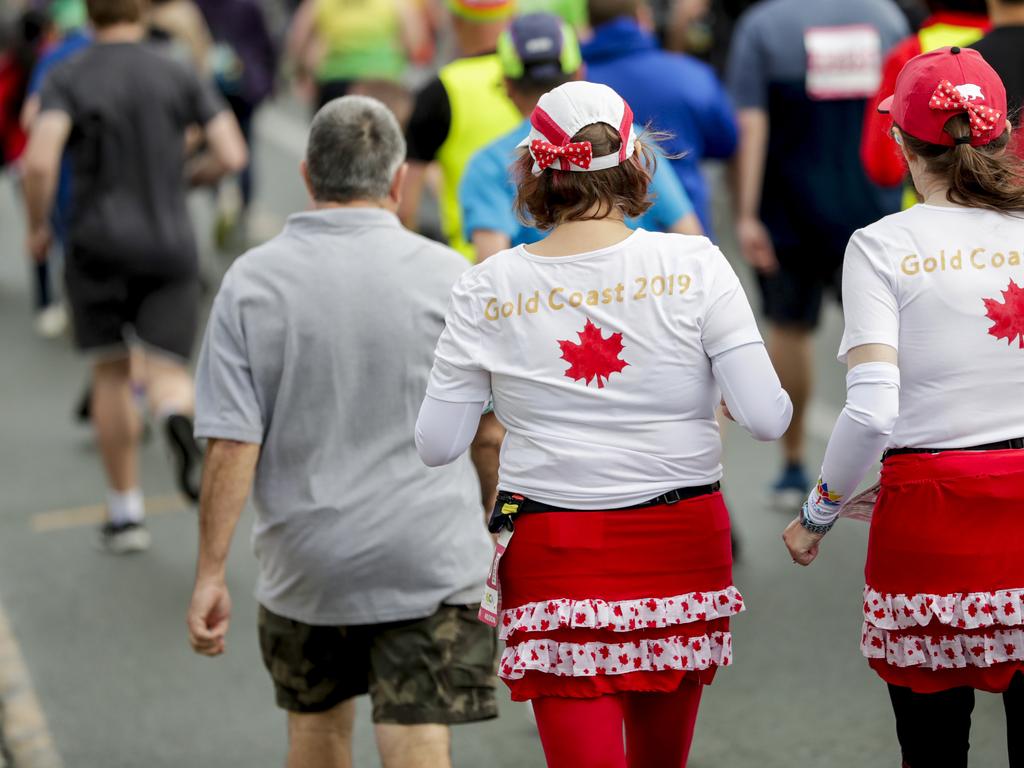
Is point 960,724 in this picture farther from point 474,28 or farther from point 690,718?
point 474,28

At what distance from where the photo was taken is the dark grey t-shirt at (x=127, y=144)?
7.00 metres

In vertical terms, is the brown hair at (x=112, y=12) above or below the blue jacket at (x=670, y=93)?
above

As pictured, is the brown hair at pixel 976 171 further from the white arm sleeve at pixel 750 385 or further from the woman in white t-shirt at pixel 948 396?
the white arm sleeve at pixel 750 385

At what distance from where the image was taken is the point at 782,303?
7.09 m

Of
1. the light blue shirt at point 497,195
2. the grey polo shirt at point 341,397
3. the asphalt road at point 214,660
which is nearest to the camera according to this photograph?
the grey polo shirt at point 341,397

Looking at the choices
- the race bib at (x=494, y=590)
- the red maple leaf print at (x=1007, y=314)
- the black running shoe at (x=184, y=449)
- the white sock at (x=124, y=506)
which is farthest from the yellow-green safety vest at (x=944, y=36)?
the white sock at (x=124, y=506)

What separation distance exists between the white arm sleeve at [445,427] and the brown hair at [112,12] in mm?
4154

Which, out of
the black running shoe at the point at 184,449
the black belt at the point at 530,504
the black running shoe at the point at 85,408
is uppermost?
the black belt at the point at 530,504

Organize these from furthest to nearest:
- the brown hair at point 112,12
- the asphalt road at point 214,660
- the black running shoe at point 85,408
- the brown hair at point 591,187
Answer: the black running shoe at point 85,408 → the brown hair at point 112,12 → the asphalt road at point 214,660 → the brown hair at point 591,187

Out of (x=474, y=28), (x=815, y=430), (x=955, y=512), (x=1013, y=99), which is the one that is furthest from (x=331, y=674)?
(x=815, y=430)

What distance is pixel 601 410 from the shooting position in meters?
3.35

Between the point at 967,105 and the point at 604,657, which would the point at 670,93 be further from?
the point at 604,657

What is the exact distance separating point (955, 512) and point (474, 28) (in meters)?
3.41

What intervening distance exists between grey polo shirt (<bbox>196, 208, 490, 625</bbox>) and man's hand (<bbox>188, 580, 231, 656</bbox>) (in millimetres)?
194
